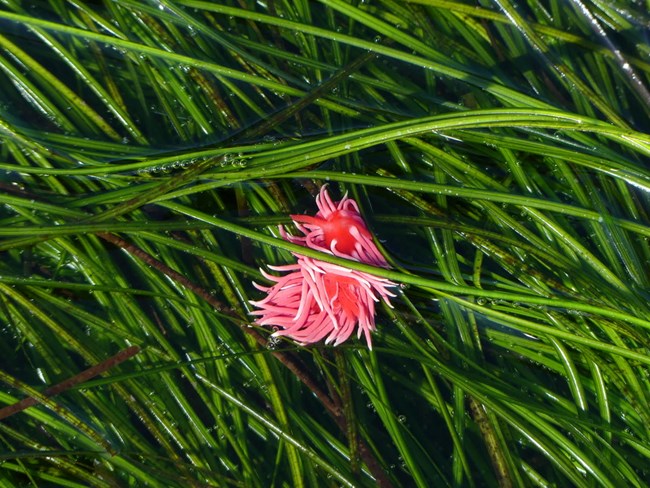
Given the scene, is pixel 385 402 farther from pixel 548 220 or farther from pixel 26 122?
pixel 26 122

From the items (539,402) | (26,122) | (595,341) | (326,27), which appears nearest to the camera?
(595,341)

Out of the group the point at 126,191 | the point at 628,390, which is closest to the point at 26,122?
the point at 126,191

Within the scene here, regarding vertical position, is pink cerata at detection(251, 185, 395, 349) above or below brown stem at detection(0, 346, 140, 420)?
above

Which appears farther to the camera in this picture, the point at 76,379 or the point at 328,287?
the point at 76,379

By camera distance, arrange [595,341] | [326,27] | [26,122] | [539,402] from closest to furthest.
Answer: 1. [595,341]
2. [539,402]
3. [26,122]
4. [326,27]

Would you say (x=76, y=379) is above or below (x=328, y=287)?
below

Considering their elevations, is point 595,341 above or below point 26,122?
above

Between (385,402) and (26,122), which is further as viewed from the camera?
(26,122)

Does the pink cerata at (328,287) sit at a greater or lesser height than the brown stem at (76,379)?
greater
